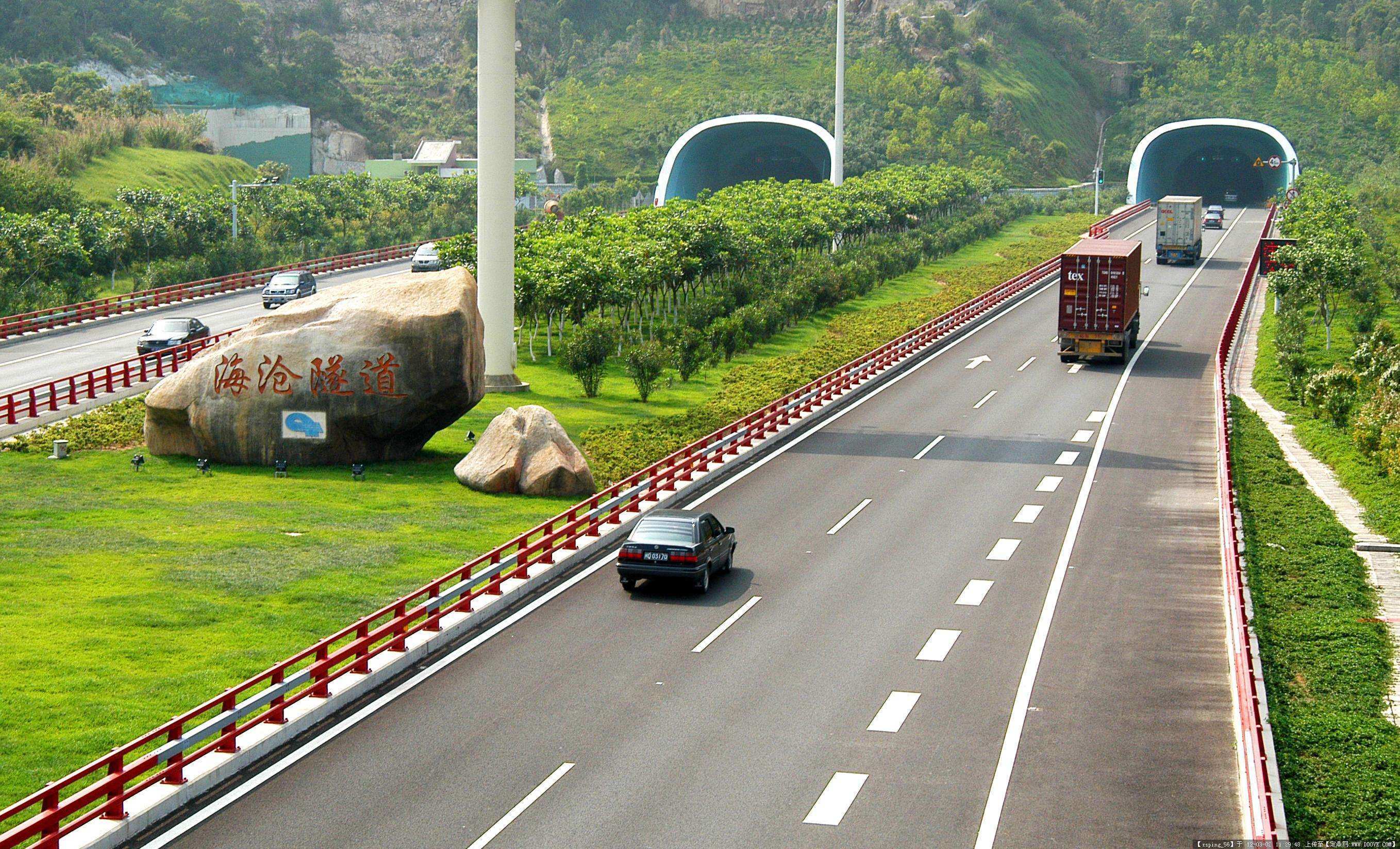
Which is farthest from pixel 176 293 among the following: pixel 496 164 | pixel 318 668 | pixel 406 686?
pixel 318 668

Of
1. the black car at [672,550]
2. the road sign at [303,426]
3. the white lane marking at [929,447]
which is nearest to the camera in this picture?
the black car at [672,550]

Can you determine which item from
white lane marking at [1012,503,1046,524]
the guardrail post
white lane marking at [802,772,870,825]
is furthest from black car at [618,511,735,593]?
the guardrail post

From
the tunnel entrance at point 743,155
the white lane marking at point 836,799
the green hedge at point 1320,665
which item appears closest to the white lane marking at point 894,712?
the white lane marking at point 836,799

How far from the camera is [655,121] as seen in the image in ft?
541

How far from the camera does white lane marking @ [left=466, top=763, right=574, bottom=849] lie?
18.3 metres

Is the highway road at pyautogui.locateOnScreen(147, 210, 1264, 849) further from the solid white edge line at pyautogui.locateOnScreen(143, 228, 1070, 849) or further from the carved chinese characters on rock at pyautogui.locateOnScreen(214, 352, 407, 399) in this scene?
the carved chinese characters on rock at pyautogui.locateOnScreen(214, 352, 407, 399)

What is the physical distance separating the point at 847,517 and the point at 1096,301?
28363 mm

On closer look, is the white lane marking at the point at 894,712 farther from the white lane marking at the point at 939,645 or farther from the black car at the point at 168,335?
the black car at the point at 168,335

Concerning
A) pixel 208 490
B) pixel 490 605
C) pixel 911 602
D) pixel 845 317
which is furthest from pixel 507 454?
pixel 845 317

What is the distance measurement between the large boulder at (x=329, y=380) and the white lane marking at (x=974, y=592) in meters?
17.7

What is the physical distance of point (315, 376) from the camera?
4112 centimetres

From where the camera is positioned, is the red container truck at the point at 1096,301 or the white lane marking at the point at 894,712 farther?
the red container truck at the point at 1096,301

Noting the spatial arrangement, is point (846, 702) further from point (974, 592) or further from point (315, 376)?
point (315, 376)

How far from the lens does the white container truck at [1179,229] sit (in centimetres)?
9431
